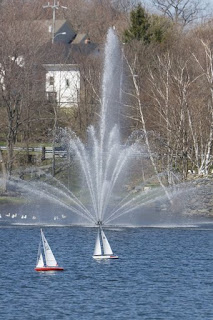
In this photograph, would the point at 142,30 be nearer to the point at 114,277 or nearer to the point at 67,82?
the point at 67,82

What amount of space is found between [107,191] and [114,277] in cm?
1520

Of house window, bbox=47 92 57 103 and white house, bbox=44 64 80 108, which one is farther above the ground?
white house, bbox=44 64 80 108

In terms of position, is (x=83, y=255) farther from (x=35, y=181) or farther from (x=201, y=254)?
(x=35, y=181)

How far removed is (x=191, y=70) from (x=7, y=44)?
13.5 m

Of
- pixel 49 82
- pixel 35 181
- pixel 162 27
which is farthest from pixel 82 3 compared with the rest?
pixel 35 181

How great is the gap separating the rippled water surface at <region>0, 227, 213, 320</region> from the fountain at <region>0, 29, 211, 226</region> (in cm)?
249

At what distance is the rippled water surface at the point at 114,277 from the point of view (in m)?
27.1

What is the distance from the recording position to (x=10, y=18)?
3081 inches

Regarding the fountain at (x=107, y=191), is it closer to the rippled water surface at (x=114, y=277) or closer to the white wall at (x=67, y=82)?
the rippled water surface at (x=114, y=277)

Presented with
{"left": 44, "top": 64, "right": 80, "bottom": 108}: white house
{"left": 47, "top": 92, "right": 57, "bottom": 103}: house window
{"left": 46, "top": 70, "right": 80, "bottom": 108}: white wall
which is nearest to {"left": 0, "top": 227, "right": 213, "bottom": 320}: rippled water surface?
{"left": 47, "top": 92, "right": 57, "bottom": 103}: house window

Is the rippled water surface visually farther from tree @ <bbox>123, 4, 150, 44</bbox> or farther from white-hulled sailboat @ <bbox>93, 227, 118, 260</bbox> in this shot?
tree @ <bbox>123, 4, 150, 44</bbox>

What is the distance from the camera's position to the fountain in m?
46.6

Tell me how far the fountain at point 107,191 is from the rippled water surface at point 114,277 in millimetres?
2494

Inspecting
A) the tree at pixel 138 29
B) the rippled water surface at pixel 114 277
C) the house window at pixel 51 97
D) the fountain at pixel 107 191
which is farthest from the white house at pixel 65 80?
the rippled water surface at pixel 114 277
